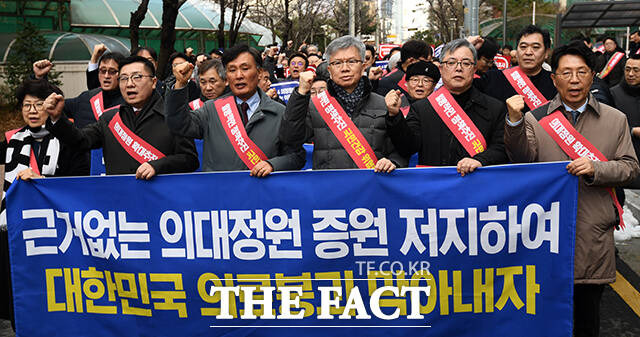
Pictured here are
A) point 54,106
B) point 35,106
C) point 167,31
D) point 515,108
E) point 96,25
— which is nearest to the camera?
point 515,108

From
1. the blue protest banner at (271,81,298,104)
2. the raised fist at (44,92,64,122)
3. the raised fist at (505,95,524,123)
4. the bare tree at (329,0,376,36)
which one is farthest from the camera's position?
the bare tree at (329,0,376,36)

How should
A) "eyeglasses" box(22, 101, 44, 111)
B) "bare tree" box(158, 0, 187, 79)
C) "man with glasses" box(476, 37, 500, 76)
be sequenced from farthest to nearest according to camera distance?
1. "bare tree" box(158, 0, 187, 79)
2. "man with glasses" box(476, 37, 500, 76)
3. "eyeglasses" box(22, 101, 44, 111)

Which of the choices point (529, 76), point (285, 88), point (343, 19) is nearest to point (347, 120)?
point (529, 76)

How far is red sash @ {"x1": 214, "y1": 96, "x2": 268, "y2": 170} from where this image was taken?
3984 millimetres

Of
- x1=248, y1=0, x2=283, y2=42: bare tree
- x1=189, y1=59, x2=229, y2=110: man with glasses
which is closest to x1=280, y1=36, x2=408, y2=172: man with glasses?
x1=189, y1=59, x2=229, y2=110: man with glasses

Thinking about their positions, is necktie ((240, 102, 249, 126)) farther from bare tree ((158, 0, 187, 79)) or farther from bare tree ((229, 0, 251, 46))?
bare tree ((229, 0, 251, 46))

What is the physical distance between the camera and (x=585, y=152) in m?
3.59

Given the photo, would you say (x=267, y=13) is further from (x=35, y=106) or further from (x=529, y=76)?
(x=35, y=106)

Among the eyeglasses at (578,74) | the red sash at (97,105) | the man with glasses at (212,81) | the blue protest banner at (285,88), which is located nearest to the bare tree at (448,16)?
the blue protest banner at (285,88)

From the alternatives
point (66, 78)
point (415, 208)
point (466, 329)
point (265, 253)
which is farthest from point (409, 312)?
point (66, 78)

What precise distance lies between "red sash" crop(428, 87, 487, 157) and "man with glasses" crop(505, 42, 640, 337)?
0.69 feet

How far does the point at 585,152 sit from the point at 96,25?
3030cm

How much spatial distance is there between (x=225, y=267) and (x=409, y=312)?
1033 millimetres

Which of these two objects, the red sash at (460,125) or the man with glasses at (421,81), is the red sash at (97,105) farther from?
the red sash at (460,125)
